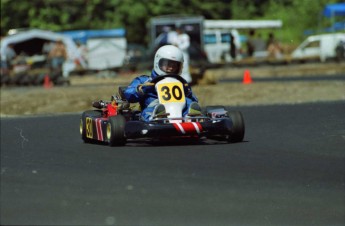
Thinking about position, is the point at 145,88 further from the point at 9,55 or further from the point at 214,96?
the point at 9,55

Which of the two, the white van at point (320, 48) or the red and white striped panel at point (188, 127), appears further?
the white van at point (320, 48)

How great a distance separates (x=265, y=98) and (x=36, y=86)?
12551mm

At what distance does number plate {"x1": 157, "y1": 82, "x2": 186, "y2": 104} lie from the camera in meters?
11.6

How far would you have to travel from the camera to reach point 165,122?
36.1 feet

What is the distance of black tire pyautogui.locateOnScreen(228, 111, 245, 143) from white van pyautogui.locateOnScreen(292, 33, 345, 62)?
103 feet

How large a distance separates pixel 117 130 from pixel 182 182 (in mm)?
2924

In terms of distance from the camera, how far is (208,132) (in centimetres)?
1098

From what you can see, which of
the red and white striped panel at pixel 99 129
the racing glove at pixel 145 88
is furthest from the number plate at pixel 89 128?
the racing glove at pixel 145 88

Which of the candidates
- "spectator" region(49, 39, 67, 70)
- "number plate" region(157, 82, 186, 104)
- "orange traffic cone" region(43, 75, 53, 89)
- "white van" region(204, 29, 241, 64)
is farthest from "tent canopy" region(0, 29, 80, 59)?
"number plate" region(157, 82, 186, 104)

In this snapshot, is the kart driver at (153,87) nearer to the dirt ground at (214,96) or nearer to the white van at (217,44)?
the dirt ground at (214,96)

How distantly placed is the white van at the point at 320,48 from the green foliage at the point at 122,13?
36.5ft

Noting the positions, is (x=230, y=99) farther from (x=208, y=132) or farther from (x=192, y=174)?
(x=192, y=174)

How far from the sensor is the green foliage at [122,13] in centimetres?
5725

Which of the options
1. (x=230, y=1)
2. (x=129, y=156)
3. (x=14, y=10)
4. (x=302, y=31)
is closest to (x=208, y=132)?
(x=129, y=156)
